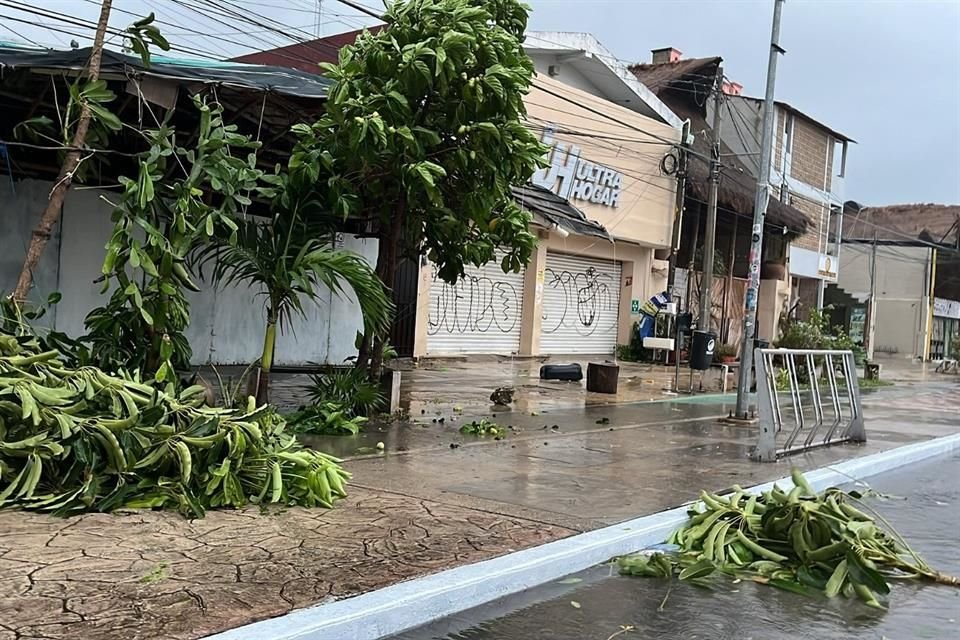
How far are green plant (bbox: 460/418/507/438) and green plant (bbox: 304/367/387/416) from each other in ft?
3.59

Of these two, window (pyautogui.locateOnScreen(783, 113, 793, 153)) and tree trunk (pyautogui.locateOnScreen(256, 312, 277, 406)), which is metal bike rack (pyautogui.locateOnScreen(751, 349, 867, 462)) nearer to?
tree trunk (pyautogui.locateOnScreen(256, 312, 277, 406))

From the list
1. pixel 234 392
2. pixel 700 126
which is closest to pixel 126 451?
pixel 234 392

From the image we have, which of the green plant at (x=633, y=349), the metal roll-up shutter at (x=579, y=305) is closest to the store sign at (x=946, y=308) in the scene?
the green plant at (x=633, y=349)

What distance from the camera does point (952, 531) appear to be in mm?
7215

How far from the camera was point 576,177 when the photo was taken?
22.5 meters

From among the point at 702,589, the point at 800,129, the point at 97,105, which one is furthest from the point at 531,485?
the point at 800,129

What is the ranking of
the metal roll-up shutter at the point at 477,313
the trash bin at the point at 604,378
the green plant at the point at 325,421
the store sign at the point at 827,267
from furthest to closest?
the store sign at the point at 827,267 → the metal roll-up shutter at the point at 477,313 → the trash bin at the point at 604,378 → the green plant at the point at 325,421

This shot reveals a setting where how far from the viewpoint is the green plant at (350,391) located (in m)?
10.0

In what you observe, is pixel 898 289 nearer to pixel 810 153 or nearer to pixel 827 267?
pixel 827 267

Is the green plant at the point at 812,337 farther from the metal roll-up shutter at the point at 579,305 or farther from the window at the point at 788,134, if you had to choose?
the window at the point at 788,134

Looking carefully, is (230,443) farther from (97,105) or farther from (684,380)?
(684,380)

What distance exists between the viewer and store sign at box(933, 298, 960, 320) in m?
46.2

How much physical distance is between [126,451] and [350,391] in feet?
14.6

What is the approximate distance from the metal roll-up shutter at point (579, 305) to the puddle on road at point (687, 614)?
1800cm
